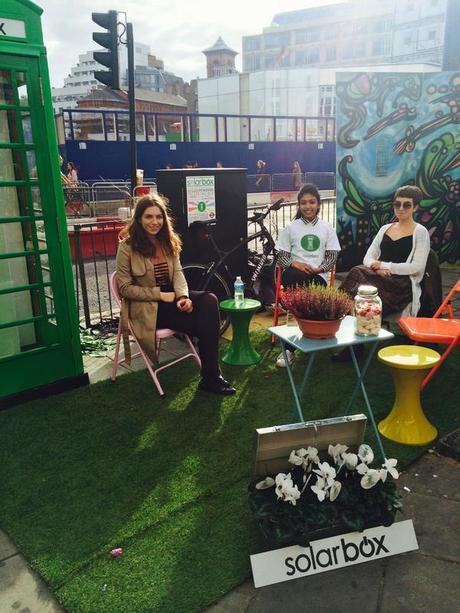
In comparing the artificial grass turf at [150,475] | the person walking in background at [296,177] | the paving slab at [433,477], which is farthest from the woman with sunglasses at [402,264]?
the person walking in background at [296,177]

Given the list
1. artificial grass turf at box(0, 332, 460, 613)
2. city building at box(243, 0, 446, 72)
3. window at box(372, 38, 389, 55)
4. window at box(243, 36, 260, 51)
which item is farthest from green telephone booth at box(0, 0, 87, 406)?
window at box(243, 36, 260, 51)

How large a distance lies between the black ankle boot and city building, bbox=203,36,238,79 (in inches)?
3685

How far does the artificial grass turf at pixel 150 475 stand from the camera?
243 cm

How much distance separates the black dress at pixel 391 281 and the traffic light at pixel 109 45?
370cm

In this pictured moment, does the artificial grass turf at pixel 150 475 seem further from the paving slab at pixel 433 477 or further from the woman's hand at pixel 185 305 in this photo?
the woman's hand at pixel 185 305

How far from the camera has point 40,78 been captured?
388 centimetres

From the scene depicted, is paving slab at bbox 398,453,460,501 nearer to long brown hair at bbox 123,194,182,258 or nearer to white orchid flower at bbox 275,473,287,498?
white orchid flower at bbox 275,473,287,498

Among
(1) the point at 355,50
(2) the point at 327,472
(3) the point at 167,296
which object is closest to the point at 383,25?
(1) the point at 355,50

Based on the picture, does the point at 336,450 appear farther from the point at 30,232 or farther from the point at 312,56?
the point at 312,56

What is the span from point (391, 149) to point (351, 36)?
298ft

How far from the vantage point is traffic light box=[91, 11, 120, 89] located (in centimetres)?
581

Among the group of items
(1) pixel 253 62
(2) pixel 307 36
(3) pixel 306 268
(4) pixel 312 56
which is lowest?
(3) pixel 306 268

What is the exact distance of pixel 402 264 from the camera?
4.79 m

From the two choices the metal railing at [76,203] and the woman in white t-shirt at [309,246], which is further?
the metal railing at [76,203]
